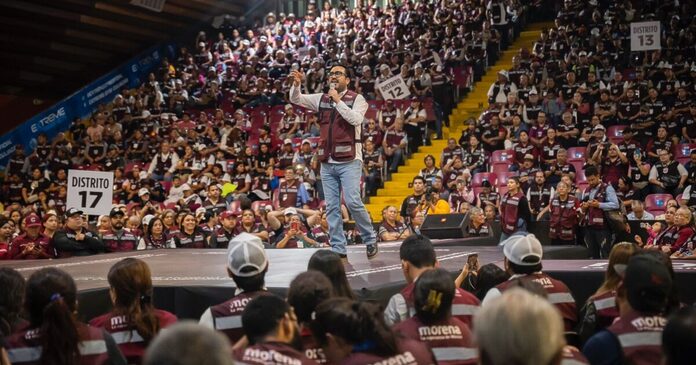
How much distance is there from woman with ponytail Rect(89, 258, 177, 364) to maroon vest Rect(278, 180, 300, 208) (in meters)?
11.2

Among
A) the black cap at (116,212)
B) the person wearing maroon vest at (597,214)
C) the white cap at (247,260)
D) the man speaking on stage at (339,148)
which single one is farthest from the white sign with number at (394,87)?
the white cap at (247,260)

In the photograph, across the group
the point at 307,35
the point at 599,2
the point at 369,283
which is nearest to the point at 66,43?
the point at 307,35

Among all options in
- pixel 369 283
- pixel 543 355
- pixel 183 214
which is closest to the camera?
pixel 543 355

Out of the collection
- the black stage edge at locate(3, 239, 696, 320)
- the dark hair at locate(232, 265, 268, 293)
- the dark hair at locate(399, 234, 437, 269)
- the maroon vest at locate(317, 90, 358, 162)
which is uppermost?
the maroon vest at locate(317, 90, 358, 162)

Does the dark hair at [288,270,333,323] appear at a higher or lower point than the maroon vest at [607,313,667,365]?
higher

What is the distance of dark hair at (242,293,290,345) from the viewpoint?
339cm

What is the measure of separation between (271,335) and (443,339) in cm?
92

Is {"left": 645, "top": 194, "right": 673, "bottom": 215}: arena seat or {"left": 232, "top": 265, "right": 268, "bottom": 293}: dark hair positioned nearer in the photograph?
{"left": 232, "top": 265, "right": 268, "bottom": 293}: dark hair

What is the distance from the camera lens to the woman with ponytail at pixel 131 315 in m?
4.43

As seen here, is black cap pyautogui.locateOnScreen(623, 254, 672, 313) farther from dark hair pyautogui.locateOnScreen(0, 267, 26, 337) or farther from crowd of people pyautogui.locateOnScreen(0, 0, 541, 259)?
crowd of people pyautogui.locateOnScreen(0, 0, 541, 259)

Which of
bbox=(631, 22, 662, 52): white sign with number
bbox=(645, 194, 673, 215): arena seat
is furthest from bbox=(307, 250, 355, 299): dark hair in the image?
bbox=(631, 22, 662, 52): white sign with number

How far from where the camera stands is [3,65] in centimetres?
2288

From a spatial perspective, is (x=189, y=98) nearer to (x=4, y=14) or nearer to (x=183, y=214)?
(x=4, y=14)

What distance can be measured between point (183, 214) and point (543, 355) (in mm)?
11680
